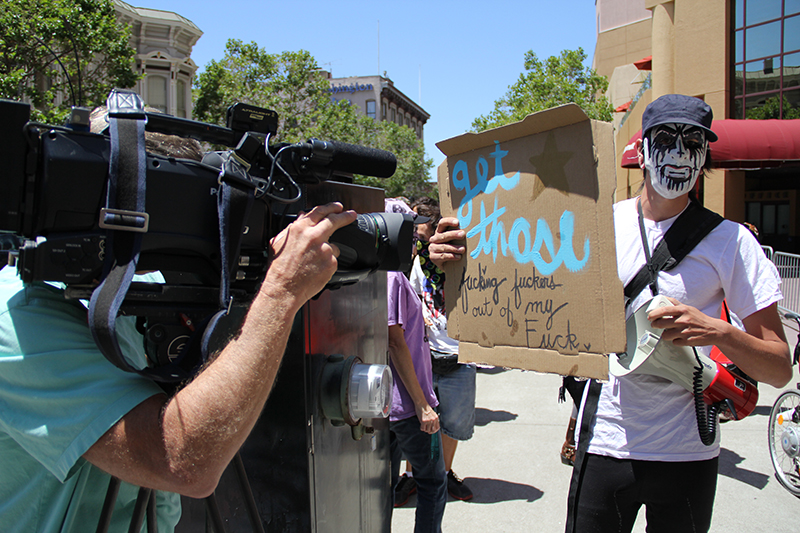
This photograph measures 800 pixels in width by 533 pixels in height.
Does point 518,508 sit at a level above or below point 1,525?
below

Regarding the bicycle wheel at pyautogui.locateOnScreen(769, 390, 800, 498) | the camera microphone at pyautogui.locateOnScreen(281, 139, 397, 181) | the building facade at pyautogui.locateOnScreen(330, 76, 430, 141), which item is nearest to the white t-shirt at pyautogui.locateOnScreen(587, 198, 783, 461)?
the camera microphone at pyautogui.locateOnScreen(281, 139, 397, 181)

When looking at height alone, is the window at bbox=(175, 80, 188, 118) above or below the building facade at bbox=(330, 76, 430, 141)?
below

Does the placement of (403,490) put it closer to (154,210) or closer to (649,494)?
(649,494)

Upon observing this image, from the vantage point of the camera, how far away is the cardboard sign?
1.60 metres

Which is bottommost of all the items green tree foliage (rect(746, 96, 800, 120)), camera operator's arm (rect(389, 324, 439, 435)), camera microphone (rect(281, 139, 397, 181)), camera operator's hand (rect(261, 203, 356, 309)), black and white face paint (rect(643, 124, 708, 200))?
camera operator's arm (rect(389, 324, 439, 435))

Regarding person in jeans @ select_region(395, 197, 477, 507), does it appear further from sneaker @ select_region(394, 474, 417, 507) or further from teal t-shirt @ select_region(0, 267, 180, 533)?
teal t-shirt @ select_region(0, 267, 180, 533)

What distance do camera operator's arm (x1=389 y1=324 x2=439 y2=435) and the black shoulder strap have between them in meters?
1.13

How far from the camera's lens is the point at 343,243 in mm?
1322

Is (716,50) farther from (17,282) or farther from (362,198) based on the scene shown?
(17,282)

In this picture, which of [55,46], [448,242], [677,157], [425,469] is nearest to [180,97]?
[55,46]

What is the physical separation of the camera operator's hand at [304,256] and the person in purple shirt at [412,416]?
1526 mm

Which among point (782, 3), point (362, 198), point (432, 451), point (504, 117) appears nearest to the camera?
point (362, 198)

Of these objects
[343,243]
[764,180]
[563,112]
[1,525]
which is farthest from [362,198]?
[764,180]

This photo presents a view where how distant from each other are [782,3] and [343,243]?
19.8 meters
